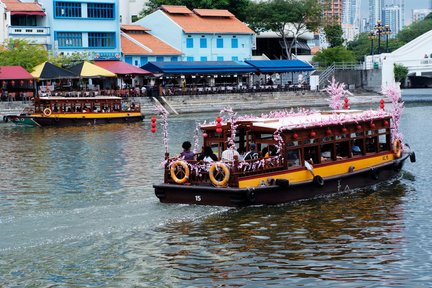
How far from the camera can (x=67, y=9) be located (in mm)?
67562

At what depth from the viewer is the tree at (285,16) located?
82.4m

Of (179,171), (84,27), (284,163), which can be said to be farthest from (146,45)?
(179,171)

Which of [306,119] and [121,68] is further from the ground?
[121,68]

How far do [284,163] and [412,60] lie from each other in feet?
193

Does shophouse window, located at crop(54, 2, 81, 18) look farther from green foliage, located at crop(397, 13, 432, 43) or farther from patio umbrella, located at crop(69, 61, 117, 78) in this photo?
green foliage, located at crop(397, 13, 432, 43)

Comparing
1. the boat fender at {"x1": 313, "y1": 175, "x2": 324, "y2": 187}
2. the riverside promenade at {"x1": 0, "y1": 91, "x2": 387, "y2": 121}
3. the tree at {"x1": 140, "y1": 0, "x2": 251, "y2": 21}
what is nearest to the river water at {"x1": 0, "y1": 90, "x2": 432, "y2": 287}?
the boat fender at {"x1": 313, "y1": 175, "x2": 324, "y2": 187}

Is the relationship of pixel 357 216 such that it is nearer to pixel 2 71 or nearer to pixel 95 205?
pixel 95 205

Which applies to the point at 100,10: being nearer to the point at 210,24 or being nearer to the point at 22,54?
the point at 22,54

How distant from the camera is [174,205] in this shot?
69.9ft

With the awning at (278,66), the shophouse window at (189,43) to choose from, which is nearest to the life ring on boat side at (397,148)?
the awning at (278,66)

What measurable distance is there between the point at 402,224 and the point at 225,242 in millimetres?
4170

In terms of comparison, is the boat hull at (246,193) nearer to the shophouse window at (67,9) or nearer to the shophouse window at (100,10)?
the shophouse window at (67,9)

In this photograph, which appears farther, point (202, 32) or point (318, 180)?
point (202, 32)

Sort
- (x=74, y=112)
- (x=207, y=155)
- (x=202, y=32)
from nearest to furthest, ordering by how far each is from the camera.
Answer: (x=207, y=155) → (x=74, y=112) → (x=202, y=32)
